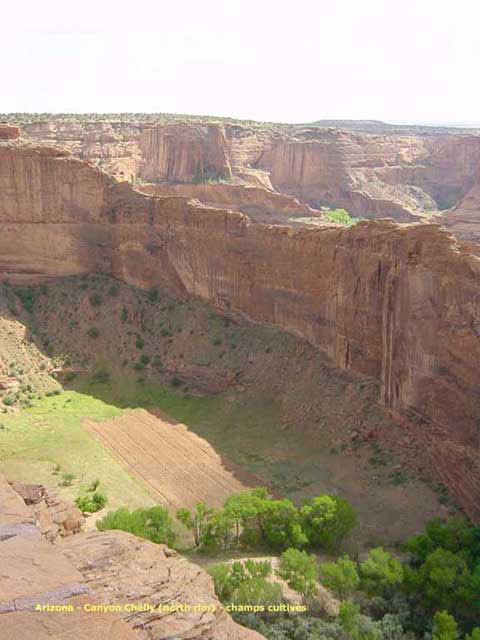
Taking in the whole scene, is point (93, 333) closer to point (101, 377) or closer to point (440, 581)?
point (101, 377)

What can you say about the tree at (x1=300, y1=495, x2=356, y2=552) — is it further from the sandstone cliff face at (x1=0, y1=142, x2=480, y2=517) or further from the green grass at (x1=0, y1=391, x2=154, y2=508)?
the green grass at (x1=0, y1=391, x2=154, y2=508)

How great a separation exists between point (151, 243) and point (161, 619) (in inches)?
1098

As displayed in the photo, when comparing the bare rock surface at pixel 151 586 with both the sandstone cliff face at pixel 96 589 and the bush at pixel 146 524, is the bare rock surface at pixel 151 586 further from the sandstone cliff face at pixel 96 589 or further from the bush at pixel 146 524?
the bush at pixel 146 524

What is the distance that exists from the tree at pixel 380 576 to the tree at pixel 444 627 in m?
1.90

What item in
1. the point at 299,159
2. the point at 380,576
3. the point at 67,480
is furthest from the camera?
the point at 299,159

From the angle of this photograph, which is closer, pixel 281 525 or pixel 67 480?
pixel 281 525

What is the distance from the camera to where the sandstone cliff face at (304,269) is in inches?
965

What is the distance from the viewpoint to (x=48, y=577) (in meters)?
12.3

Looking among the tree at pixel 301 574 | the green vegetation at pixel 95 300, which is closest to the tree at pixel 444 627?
the tree at pixel 301 574

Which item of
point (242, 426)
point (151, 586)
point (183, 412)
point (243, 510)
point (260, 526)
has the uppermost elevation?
point (151, 586)

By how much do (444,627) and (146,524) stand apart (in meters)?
9.01

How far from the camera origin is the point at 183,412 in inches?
1316

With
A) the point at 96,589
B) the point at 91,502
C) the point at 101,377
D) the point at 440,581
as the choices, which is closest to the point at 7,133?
the point at 101,377

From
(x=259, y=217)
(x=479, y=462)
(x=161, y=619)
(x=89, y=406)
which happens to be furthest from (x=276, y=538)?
(x=259, y=217)
